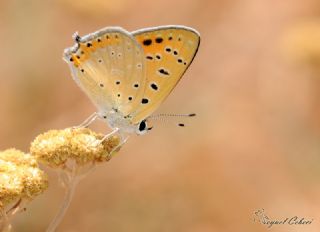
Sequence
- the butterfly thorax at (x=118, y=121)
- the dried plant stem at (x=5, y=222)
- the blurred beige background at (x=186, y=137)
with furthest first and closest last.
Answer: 1. the blurred beige background at (x=186, y=137)
2. the butterfly thorax at (x=118, y=121)
3. the dried plant stem at (x=5, y=222)

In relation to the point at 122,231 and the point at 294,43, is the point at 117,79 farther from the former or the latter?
the point at 294,43

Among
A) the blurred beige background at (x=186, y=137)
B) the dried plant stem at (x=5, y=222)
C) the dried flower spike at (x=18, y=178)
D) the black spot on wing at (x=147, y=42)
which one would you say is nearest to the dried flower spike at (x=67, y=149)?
the dried flower spike at (x=18, y=178)

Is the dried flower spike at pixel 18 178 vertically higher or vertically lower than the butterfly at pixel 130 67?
lower

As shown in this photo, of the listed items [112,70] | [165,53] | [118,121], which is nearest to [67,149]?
[118,121]

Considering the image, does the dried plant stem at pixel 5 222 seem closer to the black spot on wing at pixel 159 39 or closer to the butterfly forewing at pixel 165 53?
the butterfly forewing at pixel 165 53

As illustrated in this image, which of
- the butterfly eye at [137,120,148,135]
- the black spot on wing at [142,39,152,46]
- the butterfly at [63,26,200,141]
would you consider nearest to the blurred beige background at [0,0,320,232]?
the butterfly eye at [137,120,148,135]

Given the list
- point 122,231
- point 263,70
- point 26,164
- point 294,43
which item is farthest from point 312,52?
point 26,164

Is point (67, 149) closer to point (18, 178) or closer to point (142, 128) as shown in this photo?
point (18, 178)

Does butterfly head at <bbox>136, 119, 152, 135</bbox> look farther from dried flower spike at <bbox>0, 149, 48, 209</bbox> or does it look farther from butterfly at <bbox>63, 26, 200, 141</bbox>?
dried flower spike at <bbox>0, 149, 48, 209</bbox>
